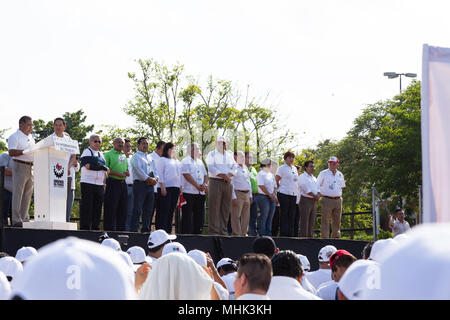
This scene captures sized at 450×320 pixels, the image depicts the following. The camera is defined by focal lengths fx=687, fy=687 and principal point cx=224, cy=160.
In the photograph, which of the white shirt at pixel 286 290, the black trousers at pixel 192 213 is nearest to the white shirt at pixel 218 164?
the black trousers at pixel 192 213

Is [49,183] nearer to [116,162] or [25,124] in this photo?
[25,124]

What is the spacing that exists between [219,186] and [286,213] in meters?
2.16

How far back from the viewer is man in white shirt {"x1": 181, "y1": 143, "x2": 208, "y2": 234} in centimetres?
1276

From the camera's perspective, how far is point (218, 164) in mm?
12922

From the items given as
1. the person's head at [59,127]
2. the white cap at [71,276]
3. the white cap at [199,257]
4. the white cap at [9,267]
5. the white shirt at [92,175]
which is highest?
the person's head at [59,127]

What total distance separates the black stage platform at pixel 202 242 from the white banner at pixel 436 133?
730 cm

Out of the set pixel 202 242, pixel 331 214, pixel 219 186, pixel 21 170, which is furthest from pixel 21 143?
pixel 331 214

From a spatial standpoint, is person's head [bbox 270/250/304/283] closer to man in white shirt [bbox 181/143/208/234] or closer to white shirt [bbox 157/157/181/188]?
white shirt [bbox 157/157/181/188]

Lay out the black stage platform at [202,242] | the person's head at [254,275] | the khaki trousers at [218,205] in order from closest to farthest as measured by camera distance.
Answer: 1. the person's head at [254,275]
2. the black stage platform at [202,242]
3. the khaki trousers at [218,205]

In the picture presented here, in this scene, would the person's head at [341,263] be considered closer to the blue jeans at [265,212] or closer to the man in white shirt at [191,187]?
the man in white shirt at [191,187]

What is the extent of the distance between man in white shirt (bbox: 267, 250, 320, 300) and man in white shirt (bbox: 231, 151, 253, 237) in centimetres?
884

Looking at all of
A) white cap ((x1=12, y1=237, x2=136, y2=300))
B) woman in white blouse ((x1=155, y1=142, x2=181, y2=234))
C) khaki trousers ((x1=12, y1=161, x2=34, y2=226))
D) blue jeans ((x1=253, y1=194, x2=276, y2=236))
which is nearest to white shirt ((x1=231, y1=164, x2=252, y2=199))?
blue jeans ((x1=253, y1=194, x2=276, y2=236))

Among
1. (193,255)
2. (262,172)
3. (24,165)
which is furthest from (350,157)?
(193,255)

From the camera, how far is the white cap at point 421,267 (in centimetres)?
153
